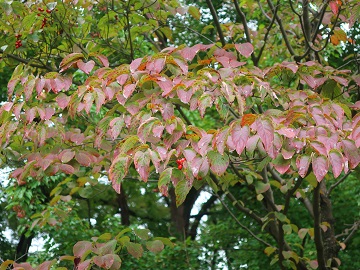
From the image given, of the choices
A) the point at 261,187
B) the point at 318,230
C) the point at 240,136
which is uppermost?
the point at 261,187

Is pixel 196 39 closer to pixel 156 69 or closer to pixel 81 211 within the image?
pixel 81 211

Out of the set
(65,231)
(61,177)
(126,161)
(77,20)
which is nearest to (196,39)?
(61,177)

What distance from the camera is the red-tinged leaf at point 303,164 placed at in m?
2.63

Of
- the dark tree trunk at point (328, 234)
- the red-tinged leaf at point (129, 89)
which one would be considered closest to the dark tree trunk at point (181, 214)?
the dark tree trunk at point (328, 234)

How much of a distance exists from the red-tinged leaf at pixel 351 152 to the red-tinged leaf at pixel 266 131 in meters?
0.35

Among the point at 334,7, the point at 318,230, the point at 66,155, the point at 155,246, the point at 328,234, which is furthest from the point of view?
the point at 328,234

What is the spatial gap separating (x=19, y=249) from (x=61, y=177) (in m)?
3.51

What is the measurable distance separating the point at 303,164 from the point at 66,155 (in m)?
1.48

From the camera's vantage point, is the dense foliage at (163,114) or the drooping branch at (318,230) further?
the drooping branch at (318,230)

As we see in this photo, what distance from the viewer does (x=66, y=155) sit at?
11.9ft

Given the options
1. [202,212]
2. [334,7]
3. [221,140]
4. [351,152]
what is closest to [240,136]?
[221,140]

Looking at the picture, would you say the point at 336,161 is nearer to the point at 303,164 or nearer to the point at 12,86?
the point at 303,164

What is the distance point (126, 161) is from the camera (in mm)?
2691

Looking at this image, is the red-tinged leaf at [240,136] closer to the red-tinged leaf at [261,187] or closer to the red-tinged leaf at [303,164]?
the red-tinged leaf at [303,164]
